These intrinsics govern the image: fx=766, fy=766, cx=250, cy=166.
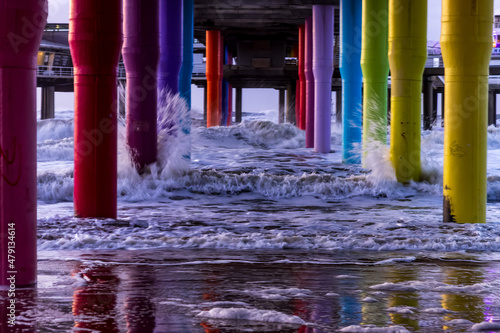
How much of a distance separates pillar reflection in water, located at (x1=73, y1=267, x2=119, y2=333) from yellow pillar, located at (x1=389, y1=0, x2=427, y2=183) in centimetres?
964

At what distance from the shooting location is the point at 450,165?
993cm

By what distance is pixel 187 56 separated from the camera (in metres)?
24.0

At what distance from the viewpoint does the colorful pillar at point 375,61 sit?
19.1 m

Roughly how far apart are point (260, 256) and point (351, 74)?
16.0 meters

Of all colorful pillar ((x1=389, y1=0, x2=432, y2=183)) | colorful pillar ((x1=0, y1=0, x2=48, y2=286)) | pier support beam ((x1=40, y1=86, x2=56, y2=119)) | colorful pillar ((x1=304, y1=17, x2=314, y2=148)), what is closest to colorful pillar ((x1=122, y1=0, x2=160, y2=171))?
colorful pillar ((x1=389, y1=0, x2=432, y2=183))

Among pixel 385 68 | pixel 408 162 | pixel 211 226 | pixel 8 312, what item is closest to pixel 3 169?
pixel 8 312

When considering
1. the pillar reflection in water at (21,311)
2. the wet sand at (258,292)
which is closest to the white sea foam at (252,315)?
the wet sand at (258,292)

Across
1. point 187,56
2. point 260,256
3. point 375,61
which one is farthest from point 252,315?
point 187,56

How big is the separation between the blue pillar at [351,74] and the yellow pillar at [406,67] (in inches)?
285

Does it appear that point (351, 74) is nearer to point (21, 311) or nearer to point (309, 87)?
point (309, 87)

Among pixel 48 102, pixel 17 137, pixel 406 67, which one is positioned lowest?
pixel 17 137

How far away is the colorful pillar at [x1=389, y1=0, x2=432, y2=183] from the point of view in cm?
1475

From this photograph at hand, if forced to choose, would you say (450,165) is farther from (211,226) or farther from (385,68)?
(385,68)

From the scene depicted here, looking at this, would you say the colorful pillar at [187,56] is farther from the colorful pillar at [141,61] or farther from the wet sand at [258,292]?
the wet sand at [258,292]
